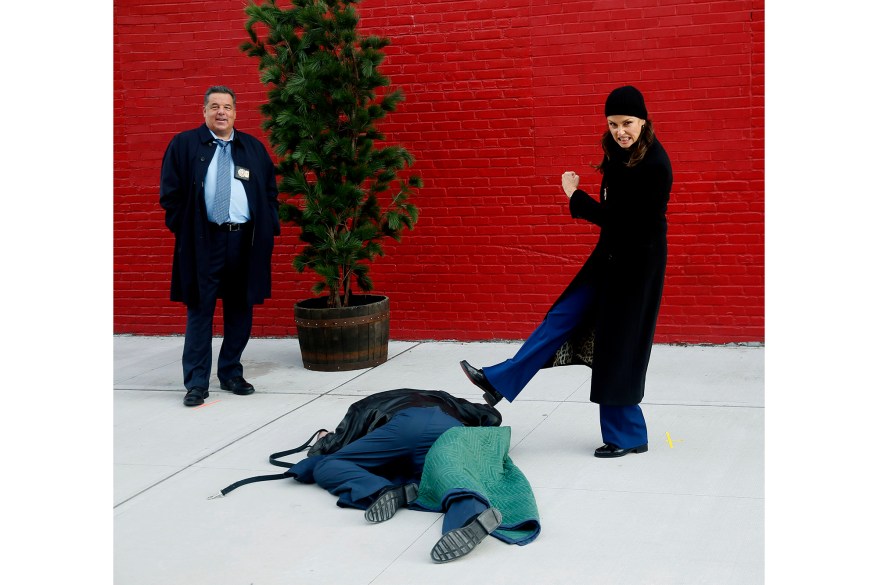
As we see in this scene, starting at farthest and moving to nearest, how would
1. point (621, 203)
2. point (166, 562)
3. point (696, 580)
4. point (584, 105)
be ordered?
1. point (584, 105)
2. point (621, 203)
3. point (166, 562)
4. point (696, 580)

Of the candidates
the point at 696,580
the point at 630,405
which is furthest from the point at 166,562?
the point at 630,405

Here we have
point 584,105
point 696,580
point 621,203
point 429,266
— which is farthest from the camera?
point 429,266

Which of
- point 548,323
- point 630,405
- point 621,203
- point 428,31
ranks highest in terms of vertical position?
point 428,31

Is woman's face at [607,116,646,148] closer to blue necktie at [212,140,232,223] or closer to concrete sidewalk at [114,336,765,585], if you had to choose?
concrete sidewalk at [114,336,765,585]

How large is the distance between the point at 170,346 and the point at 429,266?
2234 millimetres

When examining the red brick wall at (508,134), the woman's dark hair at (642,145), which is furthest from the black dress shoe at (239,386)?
the woman's dark hair at (642,145)

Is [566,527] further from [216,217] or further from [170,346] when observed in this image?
[170,346]

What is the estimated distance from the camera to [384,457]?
432cm

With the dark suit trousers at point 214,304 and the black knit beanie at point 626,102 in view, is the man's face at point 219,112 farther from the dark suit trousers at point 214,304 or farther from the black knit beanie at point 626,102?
the black knit beanie at point 626,102

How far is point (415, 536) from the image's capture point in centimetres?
384

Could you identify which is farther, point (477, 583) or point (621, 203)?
point (621, 203)

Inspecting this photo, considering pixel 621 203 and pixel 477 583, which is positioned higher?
pixel 621 203

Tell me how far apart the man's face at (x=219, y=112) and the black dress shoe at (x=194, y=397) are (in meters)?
1.60

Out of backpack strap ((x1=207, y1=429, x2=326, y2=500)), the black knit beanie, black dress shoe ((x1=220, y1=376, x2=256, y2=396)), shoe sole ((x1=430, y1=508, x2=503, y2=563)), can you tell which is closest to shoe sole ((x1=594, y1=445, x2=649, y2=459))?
shoe sole ((x1=430, y1=508, x2=503, y2=563))
